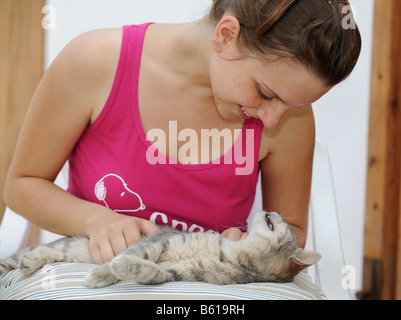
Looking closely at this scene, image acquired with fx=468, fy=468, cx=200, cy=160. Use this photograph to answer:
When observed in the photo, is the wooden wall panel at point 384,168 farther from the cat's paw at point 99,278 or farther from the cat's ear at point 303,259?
the cat's paw at point 99,278

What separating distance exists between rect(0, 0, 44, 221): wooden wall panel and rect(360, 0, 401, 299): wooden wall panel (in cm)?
113

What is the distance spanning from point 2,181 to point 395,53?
1.42 meters

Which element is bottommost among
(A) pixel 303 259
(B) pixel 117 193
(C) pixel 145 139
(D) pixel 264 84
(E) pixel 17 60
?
(A) pixel 303 259

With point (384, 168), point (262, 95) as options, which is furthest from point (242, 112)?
point (384, 168)

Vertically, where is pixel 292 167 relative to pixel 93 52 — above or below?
below

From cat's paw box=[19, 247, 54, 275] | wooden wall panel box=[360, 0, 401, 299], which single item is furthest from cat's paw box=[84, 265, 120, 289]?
wooden wall panel box=[360, 0, 401, 299]

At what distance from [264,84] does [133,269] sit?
16.4 inches

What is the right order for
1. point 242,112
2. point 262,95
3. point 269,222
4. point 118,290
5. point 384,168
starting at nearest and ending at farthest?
point 118,290 → point 262,95 → point 242,112 → point 269,222 → point 384,168

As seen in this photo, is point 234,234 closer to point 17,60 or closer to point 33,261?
point 33,261

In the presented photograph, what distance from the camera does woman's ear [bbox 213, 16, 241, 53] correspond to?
873mm

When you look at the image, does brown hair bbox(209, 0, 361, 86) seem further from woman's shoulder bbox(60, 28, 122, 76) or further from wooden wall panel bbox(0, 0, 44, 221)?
wooden wall panel bbox(0, 0, 44, 221)

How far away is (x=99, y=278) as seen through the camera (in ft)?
2.71

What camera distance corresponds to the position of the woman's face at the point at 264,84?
2.84 feet

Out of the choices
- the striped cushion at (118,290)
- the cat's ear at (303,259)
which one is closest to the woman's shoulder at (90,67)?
the striped cushion at (118,290)
